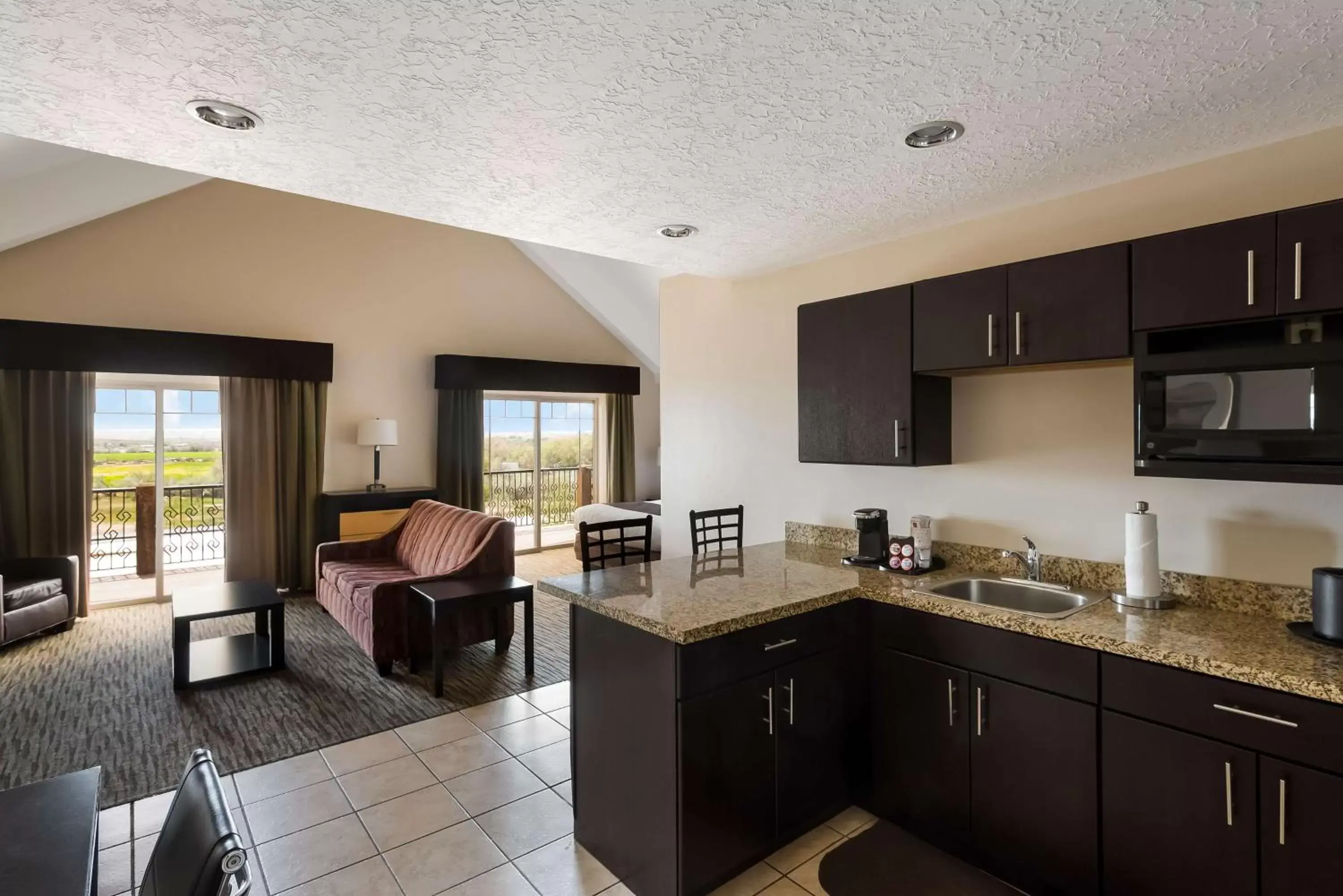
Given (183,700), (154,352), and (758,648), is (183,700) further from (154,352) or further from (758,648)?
(758,648)

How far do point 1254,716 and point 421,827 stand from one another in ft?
8.65

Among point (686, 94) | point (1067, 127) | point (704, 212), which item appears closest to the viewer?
point (686, 94)

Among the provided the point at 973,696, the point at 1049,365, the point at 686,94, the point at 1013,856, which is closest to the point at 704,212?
the point at 686,94

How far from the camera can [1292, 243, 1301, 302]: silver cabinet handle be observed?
1770 mm

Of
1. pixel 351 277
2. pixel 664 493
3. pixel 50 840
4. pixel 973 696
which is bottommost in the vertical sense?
pixel 973 696

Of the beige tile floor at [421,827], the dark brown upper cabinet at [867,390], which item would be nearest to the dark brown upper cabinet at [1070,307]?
the dark brown upper cabinet at [867,390]

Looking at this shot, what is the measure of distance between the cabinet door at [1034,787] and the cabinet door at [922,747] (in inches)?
1.9

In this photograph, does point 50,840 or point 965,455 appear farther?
point 965,455

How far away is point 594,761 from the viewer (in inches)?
90.7

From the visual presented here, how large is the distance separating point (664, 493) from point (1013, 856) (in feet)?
9.22

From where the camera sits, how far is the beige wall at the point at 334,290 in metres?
5.36

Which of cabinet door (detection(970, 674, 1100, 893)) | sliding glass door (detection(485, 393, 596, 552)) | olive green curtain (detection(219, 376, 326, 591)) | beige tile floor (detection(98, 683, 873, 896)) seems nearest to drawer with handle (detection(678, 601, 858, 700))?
cabinet door (detection(970, 674, 1100, 893))

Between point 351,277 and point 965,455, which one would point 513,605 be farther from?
point 351,277

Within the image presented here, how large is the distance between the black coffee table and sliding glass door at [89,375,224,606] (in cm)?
184
